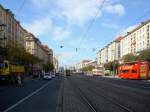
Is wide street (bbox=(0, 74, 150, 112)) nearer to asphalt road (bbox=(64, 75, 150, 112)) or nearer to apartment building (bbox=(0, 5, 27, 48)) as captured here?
asphalt road (bbox=(64, 75, 150, 112))

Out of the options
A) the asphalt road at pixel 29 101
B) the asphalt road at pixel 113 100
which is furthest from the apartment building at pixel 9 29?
the asphalt road at pixel 29 101

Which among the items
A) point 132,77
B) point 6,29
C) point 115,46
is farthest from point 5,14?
point 115,46

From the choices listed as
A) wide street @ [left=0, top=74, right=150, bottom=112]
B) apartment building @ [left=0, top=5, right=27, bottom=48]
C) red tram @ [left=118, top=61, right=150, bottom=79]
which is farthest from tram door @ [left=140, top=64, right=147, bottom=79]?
wide street @ [left=0, top=74, right=150, bottom=112]

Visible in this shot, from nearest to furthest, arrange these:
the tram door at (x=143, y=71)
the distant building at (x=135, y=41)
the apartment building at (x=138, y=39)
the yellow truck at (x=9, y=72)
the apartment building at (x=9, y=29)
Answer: the yellow truck at (x=9, y=72) → the tram door at (x=143, y=71) → the apartment building at (x=9, y=29) → the apartment building at (x=138, y=39) → the distant building at (x=135, y=41)

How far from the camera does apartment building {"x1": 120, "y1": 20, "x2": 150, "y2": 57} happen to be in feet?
434

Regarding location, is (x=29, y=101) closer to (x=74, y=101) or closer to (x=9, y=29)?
(x=74, y=101)

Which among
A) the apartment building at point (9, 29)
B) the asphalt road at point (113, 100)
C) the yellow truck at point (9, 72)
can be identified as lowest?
the asphalt road at point (113, 100)

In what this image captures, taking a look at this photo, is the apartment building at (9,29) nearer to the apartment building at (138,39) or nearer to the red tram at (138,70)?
the red tram at (138,70)

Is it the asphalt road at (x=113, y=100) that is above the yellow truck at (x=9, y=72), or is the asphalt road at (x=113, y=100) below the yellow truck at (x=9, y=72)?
below

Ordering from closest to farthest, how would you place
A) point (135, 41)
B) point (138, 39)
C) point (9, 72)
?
point (9, 72)
point (138, 39)
point (135, 41)

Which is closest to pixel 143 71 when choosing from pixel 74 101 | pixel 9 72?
pixel 9 72

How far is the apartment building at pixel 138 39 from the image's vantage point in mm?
132137

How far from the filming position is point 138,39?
144250 mm

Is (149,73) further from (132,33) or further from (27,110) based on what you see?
(132,33)
